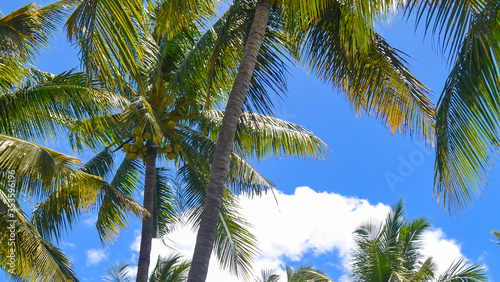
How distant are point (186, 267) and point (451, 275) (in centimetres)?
845

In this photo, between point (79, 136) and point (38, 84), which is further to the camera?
point (79, 136)

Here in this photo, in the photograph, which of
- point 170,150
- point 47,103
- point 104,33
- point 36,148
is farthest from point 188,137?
point 104,33

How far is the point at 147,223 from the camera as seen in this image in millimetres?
10750

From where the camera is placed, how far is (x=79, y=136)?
10992 mm

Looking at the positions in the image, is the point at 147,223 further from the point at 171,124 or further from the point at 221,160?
the point at 221,160

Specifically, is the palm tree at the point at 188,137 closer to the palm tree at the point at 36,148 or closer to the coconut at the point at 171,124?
the coconut at the point at 171,124

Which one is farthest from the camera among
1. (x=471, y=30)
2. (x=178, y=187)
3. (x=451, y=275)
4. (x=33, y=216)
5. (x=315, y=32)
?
(x=451, y=275)

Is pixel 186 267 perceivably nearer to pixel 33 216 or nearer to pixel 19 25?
pixel 33 216

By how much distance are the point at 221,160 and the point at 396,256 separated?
9465 mm

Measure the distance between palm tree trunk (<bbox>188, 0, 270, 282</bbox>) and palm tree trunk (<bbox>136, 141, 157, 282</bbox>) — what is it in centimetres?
450

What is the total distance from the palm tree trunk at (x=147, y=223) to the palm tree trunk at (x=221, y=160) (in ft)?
14.8

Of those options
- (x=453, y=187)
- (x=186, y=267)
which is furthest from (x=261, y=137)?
(x=186, y=267)

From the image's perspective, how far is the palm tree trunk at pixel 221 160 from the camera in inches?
216

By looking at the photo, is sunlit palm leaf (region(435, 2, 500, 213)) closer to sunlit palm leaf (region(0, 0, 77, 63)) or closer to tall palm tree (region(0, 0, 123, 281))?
tall palm tree (region(0, 0, 123, 281))
